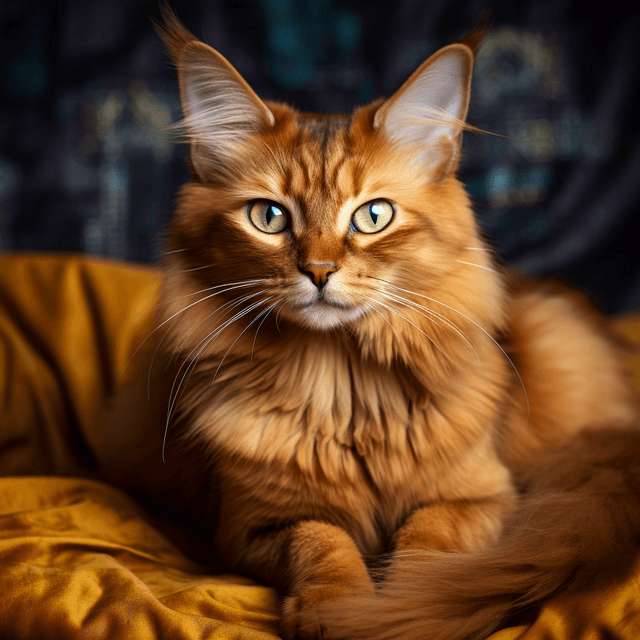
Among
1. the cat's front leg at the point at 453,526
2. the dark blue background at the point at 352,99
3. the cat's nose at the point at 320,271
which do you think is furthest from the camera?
the dark blue background at the point at 352,99

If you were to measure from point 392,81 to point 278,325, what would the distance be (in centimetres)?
181

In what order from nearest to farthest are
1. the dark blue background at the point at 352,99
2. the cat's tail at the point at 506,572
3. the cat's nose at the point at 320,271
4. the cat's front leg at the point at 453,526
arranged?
the cat's tail at the point at 506,572 → the cat's nose at the point at 320,271 → the cat's front leg at the point at 453,526 → the dark blue background at the point at 352,99

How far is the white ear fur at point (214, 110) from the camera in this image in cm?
124

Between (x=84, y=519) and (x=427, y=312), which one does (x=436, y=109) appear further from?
(x=84, y=519)

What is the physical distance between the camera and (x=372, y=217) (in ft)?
3.92

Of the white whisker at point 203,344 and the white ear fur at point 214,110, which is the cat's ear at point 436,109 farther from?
the white whisker at point 203,344

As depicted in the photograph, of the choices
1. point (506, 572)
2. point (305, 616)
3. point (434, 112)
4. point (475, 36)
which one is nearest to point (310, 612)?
point (305, 616)

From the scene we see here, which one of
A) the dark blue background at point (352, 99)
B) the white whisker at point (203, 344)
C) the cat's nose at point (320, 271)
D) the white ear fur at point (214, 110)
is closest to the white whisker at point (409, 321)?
the cat's nose at point (320, 271)

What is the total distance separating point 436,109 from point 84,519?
4.00 ft

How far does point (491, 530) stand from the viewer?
1.25 meters

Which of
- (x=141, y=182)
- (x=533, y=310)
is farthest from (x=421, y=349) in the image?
(x=141, y=182)

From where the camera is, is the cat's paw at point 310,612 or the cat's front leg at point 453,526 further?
the cat's front leg at point 453,526

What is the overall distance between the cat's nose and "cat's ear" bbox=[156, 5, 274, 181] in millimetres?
384

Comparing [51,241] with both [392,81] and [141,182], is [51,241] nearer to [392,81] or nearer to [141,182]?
[141,182]
